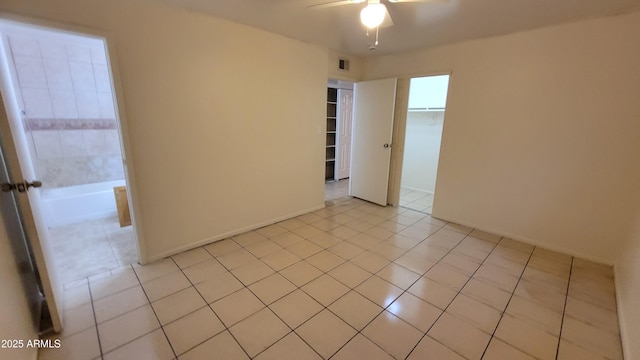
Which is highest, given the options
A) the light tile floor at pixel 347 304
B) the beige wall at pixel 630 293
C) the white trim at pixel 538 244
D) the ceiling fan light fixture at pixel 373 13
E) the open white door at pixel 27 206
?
the ceiling fan light fixture at pixel 373 13

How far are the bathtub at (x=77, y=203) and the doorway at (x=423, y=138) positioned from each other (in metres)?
4.43

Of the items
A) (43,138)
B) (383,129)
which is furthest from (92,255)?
(383,129)

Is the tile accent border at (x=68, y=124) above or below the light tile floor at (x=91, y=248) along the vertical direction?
above

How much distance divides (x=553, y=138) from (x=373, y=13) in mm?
2373

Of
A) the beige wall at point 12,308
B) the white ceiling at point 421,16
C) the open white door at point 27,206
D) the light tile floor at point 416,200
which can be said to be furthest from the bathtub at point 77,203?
the light tile floor at point 416,200

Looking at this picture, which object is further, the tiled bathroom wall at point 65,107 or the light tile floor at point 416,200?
the light tile floor at point 416,200

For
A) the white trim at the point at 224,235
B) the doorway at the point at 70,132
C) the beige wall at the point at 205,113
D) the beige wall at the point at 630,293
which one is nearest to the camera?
the beige wall at the point at 630,293

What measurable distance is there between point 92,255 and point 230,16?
2.73 m

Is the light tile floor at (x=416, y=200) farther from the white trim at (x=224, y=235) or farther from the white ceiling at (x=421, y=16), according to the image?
the white ceiling at (x=421, y=16)

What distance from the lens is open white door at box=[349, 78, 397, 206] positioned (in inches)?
152

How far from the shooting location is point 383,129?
3.94 meters

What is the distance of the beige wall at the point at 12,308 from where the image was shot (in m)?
1.13

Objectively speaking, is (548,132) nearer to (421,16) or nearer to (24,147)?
(421,16)

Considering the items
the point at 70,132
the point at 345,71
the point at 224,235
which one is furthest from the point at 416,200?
the point at 70,132
